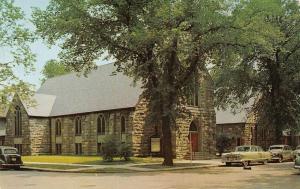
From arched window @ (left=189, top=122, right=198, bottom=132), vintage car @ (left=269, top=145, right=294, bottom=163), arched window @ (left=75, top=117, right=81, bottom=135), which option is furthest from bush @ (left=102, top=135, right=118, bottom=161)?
arched window @ (left=75, top=117, right=81, bottom=135)

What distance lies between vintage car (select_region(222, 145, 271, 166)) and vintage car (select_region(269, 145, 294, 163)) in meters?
3.63

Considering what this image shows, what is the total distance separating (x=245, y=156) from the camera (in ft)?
121

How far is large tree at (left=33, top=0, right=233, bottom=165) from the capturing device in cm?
3259

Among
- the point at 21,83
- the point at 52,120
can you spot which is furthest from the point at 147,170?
the point at 52,120

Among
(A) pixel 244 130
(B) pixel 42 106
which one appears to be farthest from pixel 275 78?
(B) pixel 42 106

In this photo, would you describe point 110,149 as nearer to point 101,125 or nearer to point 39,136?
point 101,125

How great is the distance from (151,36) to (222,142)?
26529mm

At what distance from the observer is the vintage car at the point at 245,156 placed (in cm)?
Result: 3656

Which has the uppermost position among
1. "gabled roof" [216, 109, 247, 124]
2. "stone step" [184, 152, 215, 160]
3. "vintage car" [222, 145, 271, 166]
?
"gabled roof" [216, 109, 247, 124]

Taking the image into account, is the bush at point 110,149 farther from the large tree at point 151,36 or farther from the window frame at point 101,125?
the window frame at point 101,125

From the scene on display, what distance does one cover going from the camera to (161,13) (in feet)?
103

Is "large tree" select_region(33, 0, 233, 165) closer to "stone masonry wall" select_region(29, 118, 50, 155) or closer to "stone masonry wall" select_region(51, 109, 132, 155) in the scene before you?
"stone masonry wall" select_region(51, 109, 132, 155)

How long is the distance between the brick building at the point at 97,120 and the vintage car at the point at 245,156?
204 inches

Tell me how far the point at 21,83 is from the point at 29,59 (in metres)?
2.59
